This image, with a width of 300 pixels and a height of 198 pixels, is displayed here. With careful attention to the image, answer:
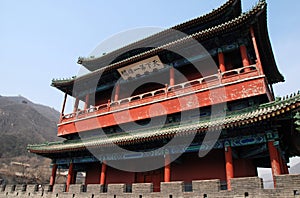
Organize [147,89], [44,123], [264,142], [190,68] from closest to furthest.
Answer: [264,142] → [190,68] → [147,89] → [44,123]

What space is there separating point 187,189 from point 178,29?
972cm

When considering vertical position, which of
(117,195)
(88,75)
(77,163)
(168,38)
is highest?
(168,38)

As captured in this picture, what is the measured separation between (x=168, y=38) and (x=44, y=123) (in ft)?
247

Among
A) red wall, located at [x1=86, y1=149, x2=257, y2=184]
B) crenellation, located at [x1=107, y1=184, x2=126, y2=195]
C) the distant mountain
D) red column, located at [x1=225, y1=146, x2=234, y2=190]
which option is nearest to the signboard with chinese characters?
red wall, located at [x1=86, y1=149, x2=257, y2=184]

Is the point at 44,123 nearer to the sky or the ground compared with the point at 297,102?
nearer to the sky

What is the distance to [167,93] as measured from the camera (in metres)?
12.2

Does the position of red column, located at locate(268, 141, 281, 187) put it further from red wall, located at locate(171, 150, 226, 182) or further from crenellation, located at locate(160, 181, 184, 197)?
crenellation, located at locate(160, 181, 184, 197)

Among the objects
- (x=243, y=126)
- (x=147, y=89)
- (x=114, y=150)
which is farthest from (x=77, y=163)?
(x=243, y=126)

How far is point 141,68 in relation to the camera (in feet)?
47.9

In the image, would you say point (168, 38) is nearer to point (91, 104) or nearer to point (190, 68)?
point (190, 68)

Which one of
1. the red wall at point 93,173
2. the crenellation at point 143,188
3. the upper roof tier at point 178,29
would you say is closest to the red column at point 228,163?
the crenellation at point 143,188

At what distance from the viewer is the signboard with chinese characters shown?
14.0 m

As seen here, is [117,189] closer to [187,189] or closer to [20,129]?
[187,189]

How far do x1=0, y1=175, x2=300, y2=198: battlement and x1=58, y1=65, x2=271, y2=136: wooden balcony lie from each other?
3.87 m
